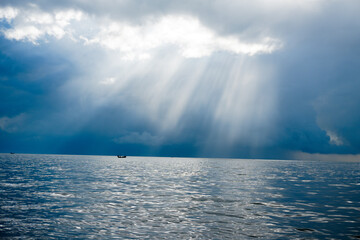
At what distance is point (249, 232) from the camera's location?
714 inches

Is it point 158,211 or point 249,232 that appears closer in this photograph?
point 249,232

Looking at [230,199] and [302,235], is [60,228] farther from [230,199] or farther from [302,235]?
[230,199]

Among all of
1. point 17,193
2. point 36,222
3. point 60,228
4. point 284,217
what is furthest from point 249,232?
point 17,193

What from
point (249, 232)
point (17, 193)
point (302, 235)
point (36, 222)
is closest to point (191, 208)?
point (249, 232)

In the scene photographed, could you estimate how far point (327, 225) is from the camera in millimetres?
20125

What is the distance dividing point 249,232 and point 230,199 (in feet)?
45.5

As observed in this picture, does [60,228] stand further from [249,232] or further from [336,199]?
[336,199]

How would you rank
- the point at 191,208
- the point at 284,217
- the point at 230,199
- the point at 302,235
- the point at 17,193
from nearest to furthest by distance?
the point at 302,235 < the point at 284,217 < the point at 191,208 < the point at 230,199 < the point at 17,193

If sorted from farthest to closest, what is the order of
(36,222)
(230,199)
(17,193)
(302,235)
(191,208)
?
1. (17,193)
2. (230,199)
3. (191,208)
4. (36,222)
5. (302,235)

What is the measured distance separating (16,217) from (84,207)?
5853mm

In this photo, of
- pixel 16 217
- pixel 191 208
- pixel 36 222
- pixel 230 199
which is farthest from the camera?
pixel 230 199

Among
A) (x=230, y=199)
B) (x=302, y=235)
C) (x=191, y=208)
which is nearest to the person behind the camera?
(x=302, y=235)

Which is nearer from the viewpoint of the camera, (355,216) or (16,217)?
(16,217)

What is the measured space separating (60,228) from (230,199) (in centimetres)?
1930
